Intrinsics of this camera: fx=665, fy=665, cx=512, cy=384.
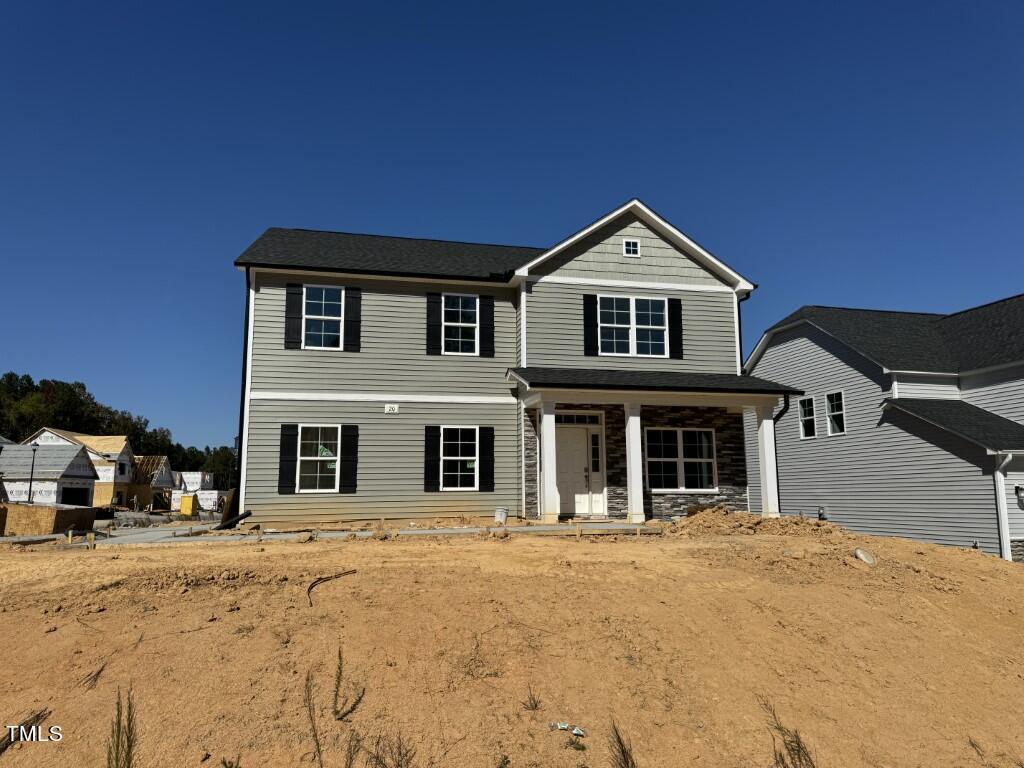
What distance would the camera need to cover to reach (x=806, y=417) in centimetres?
2281

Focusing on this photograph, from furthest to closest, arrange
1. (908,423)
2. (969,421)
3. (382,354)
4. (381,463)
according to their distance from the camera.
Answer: (908,423)
(969,421)
(382,354)
(381,463)

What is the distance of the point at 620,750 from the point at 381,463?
10.7 m

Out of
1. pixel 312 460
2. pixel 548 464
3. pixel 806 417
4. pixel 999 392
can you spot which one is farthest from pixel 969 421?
pixel 312 460

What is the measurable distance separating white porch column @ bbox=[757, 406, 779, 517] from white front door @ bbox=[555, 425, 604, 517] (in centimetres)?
383

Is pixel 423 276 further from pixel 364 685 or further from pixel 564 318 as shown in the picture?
pixel 364 685

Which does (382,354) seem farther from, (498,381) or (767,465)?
(767,465)

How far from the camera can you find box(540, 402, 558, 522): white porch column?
14.7m

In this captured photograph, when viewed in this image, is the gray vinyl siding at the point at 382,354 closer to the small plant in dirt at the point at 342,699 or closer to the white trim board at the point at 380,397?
the white trim board at the point at 380,397

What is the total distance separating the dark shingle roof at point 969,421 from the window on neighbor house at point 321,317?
1556 centimetres

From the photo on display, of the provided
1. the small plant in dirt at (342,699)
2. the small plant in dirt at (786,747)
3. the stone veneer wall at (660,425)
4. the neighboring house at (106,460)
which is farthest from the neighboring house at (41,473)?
the small plant in dirt at (786,747)

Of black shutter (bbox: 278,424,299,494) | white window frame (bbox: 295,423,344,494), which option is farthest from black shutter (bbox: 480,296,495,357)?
black shutter (bbox: 278,424,299,494)

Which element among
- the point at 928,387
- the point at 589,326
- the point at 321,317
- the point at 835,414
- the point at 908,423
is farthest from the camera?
the point at 835,414

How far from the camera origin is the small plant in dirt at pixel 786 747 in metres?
6.02

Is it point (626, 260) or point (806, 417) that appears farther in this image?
point (806, 417)
